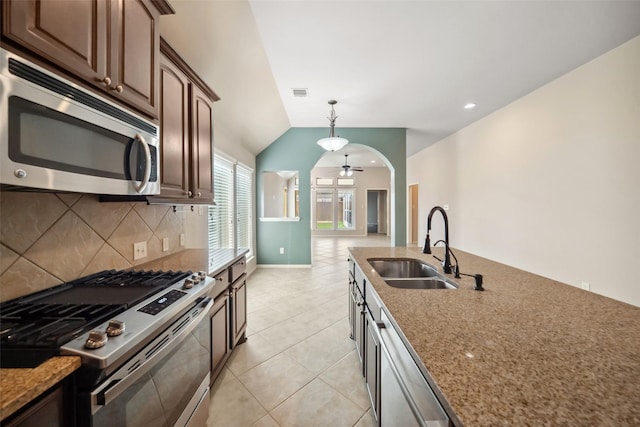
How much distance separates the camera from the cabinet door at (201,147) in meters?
1.85

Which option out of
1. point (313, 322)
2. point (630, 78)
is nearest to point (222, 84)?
point (313, 322)

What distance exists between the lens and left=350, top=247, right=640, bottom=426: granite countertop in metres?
0.53

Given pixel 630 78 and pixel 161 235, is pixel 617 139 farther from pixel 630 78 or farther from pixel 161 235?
pixel 161 235

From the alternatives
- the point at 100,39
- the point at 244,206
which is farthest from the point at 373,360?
the point at 244,206

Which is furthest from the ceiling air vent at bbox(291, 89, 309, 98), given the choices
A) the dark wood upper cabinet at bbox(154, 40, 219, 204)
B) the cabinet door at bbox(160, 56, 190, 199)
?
the cabinet door at bbox(160, 56, 190, 199)

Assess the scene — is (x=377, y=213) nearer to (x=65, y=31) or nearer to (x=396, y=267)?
(x=396, y=267)

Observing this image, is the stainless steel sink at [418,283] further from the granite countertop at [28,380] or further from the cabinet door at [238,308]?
the granite countertop at [28,380]

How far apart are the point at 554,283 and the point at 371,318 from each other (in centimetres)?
109

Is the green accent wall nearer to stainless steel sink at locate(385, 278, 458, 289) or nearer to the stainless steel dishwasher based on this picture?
stainless steel sink at locate(385, 278, 458, 289)

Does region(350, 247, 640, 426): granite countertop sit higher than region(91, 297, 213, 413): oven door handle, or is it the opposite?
region(350, 247, 640, 426): granite countertop

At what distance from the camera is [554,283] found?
1423 millimetres

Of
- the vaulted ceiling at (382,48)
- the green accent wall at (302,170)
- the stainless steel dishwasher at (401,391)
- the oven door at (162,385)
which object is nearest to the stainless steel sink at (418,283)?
the stainless steel dishwasher at (401,391)

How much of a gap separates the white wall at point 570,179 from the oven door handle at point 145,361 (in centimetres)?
402

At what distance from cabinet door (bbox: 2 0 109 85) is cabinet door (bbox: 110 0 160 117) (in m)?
0.06
